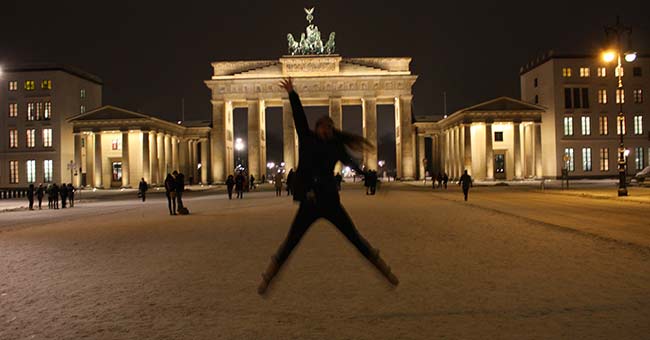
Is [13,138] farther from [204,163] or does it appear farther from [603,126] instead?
[603,126]

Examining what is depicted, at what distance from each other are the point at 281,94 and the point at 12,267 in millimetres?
73834

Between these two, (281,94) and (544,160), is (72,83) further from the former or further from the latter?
(544,160)

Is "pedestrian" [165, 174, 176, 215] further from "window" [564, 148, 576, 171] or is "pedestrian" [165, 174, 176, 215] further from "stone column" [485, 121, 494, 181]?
"window" [564, 148, 576, 171]

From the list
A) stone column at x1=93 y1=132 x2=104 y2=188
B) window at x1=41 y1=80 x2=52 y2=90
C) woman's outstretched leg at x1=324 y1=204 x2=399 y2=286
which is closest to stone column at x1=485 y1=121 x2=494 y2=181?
stone column at x1=93 y1=132 x2=104 y2=188

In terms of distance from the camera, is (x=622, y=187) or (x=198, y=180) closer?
(x=622, y=187)

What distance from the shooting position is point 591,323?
6.42 m

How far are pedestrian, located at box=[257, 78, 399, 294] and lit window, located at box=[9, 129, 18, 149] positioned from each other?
87025 mm

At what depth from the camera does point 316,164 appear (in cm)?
721

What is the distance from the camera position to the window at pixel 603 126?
8188cm

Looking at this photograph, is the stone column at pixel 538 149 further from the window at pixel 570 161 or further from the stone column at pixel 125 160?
the stone column at pixel 125 160

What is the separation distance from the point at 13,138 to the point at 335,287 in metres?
86.8

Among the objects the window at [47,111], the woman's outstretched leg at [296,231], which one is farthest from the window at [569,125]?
the woman's outstretched leg at [296,231]

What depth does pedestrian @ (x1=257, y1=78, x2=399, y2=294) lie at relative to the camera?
7211mm

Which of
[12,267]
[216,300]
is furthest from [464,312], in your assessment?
[12,267]
